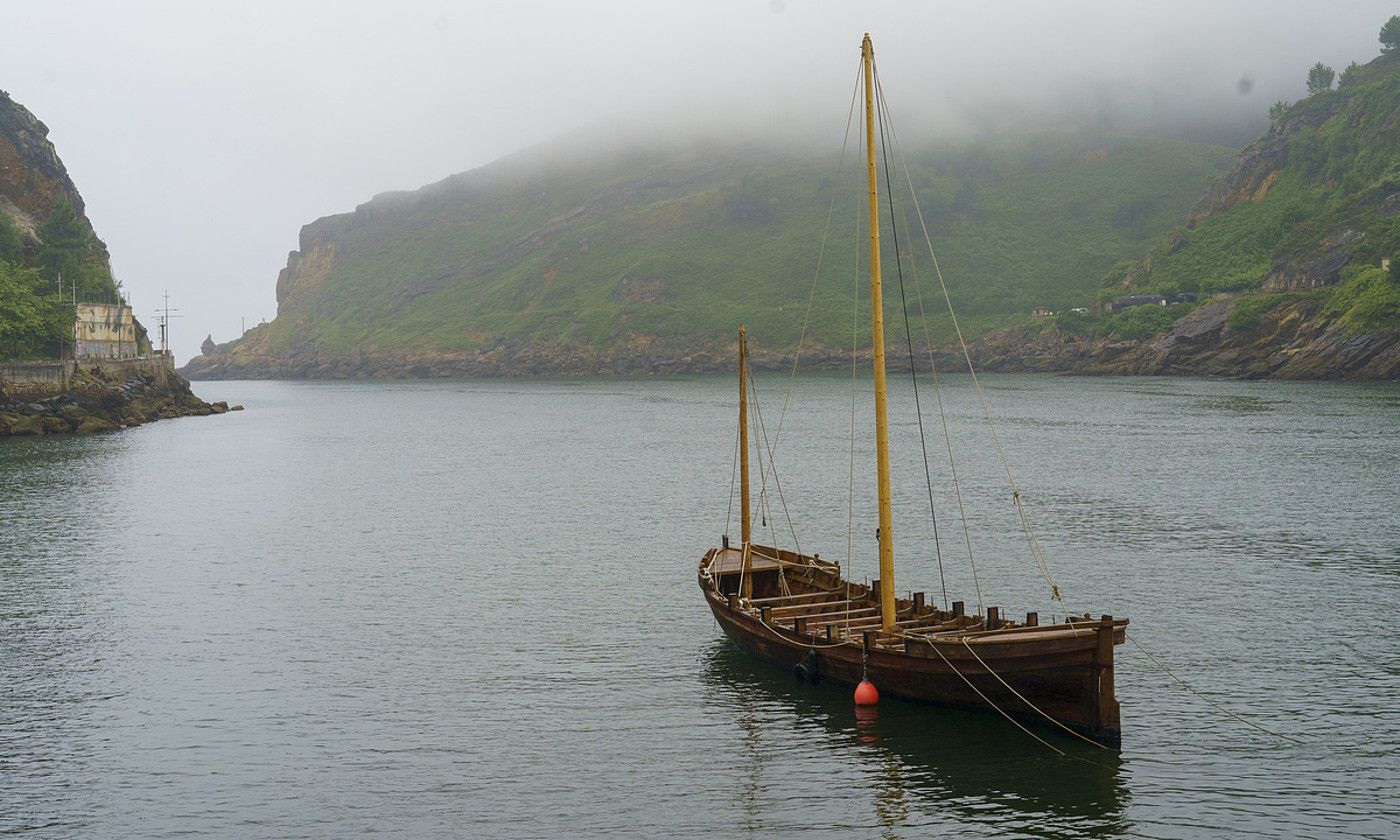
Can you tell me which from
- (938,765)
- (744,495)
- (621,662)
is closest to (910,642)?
(938,765)

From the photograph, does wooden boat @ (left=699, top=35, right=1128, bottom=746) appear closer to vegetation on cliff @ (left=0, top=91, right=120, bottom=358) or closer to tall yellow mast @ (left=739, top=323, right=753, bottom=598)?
tall yellow mast @ (left=739, top=323, right=753, bottom=598)

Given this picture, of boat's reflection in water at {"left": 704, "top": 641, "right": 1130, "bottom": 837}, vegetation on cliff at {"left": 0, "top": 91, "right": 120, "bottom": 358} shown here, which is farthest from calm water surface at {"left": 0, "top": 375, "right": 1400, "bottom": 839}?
vegetation on cliff at {"left": 0, "top": 91, "right": 120, "bottom": 358}

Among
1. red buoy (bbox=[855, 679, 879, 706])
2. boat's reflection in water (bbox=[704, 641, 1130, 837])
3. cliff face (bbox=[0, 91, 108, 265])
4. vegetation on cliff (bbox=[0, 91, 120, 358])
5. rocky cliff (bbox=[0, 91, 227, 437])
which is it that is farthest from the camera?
cliff face (bbox=[0, 91, 108, 265])

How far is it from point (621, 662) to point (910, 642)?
12.6 metres

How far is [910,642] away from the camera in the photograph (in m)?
34.4

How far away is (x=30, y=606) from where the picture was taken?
52781mm

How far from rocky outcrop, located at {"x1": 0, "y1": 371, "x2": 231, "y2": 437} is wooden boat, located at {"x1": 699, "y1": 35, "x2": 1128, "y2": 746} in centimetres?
11891

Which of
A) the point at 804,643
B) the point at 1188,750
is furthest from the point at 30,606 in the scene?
the point at 1188,750

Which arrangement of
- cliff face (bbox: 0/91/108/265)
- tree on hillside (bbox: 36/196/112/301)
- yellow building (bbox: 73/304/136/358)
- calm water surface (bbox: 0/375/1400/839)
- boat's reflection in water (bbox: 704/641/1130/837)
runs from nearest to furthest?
boat's reflection in water (bbox: 704/641/1130/837)
calm water surface (bbox: 0/375/1400/839)
yellow building (bbox: 73/304/136/358)
tree on hillside (bbox: 36/196/112/301)
cliff face (bbox: 0/91/108/265)

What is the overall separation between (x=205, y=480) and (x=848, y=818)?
84.0m

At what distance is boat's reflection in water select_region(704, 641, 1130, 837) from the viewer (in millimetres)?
29375

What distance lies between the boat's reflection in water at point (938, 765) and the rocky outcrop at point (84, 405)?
12459 centimetres

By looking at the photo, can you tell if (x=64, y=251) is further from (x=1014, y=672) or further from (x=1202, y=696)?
(x=1202, y=696)

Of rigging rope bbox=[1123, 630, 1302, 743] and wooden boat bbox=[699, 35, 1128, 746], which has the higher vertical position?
wooden boat bbox=[699, 35, 1128, 746]
